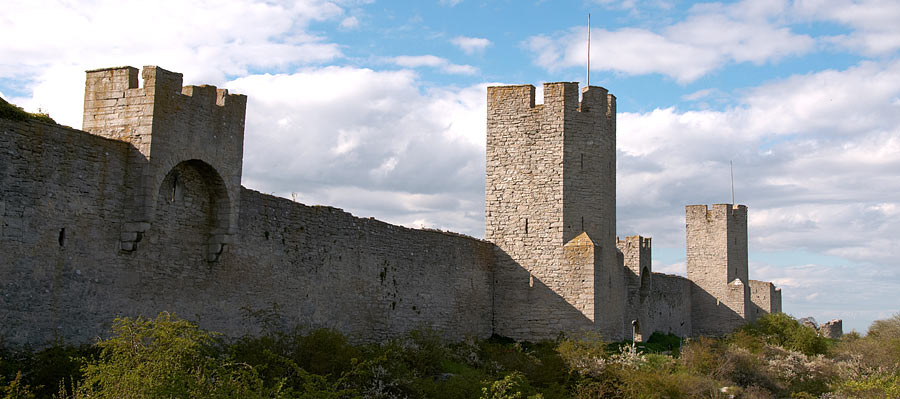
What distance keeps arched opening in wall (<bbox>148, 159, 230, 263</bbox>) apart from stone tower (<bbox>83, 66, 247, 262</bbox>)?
0.05 ft

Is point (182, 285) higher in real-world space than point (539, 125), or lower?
lower

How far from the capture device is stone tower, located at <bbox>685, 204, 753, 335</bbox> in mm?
40656

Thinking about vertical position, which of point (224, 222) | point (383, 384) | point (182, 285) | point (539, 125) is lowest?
point (383, 384)

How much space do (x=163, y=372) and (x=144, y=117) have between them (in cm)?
451

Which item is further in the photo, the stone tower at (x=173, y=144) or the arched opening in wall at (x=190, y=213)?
the arched opening in wall at (x=190, y=213)

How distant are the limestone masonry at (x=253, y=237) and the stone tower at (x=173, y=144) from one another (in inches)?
1.0

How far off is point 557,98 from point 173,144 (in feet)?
40.1

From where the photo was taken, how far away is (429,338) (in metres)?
18.2

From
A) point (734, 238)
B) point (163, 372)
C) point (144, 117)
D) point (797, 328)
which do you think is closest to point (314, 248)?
point (144, 117)

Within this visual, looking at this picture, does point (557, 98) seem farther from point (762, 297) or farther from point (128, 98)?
point (762, 297)

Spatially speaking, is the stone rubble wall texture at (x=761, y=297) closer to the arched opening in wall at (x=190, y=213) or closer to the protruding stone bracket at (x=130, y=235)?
the arched opening in wall at (x=190, y=213)

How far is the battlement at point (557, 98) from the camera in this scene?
23.0 m

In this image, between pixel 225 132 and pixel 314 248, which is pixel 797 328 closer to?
pixel 314 248

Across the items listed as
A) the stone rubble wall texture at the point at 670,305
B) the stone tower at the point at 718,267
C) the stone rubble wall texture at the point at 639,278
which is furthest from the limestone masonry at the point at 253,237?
the stone tower at the point at 718,267
